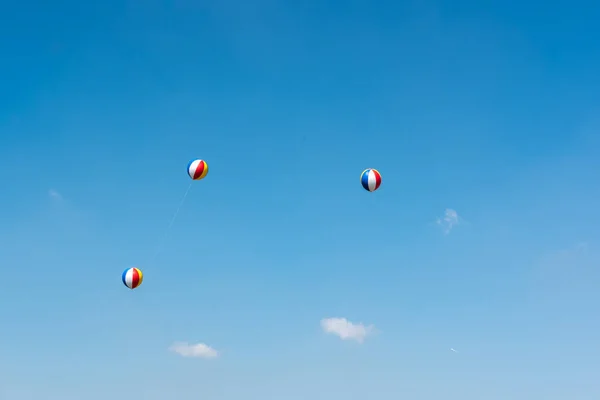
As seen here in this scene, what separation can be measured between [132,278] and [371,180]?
24.8 meters

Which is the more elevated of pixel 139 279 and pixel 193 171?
pixel 193 171

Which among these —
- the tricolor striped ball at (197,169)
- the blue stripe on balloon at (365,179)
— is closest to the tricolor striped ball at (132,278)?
the tricolor striped ball at (197,169)

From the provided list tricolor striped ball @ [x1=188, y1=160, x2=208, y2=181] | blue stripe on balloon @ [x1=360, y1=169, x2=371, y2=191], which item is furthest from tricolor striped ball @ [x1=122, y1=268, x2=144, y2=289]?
blue stripe on balloon @ [x1=360, y1=169, x2=371, y2=191]

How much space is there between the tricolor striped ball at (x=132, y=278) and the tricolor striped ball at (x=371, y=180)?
77.7 ft

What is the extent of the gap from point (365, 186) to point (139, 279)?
23.8 meters

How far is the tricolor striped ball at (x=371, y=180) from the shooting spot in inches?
2201

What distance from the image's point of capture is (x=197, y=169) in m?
54.9

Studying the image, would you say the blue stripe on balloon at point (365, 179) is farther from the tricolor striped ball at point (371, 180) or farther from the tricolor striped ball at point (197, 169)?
the tricolor striped ball at point (197, 169)

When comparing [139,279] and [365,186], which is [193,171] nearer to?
[139,279]

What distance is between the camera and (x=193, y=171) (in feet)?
180

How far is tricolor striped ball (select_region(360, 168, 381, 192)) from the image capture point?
55.9 m

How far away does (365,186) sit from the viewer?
56.5 meters

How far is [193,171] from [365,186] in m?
16.7

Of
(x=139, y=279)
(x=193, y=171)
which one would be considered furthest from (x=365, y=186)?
(x=139, y=279)
